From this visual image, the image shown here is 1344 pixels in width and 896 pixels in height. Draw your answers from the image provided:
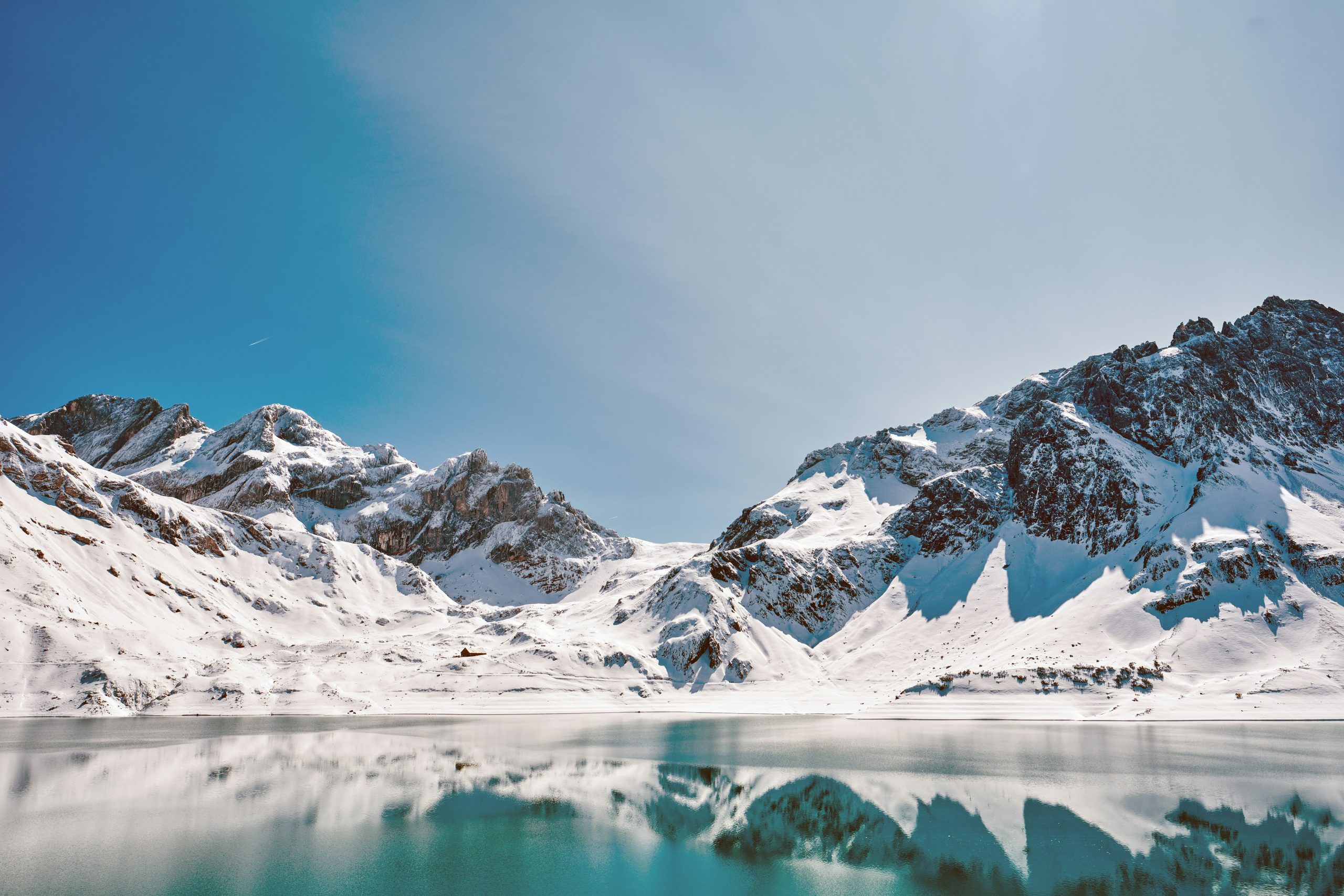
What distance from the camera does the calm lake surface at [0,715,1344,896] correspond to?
87.8 feet

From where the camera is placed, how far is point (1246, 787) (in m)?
42.7

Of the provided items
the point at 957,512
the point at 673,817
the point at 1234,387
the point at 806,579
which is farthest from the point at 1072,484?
the point at 673,817

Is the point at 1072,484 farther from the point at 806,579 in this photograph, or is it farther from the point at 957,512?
the point at 806,579

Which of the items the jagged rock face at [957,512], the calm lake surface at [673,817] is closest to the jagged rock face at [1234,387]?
the jagged rock face at [957,512]

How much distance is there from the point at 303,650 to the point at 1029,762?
432 feet

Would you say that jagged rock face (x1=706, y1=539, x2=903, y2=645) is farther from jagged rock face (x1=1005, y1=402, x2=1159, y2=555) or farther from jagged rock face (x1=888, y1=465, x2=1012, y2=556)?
jagged rock face (x1=1005, y1=402, x2=1159, y2=555)

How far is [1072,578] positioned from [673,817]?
12761cm

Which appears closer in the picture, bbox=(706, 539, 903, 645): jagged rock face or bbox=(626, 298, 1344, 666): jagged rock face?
bbox=(626, 298, 1344, 666): jagged rock face

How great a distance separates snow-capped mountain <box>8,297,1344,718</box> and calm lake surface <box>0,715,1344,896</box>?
35258mm

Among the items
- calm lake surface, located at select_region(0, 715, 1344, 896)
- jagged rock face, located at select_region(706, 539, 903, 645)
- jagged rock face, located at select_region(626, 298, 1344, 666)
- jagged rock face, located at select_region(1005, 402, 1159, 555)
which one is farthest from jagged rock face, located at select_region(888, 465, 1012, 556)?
calm lake surface, located at select_region(0, 715, 1344, 896)

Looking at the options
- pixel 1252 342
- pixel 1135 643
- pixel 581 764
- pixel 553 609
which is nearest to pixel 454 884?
pixel 581 764

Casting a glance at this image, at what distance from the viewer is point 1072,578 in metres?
136

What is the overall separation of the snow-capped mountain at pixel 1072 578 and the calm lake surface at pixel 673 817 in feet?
116

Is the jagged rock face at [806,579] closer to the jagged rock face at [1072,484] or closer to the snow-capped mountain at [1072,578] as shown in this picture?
the snow-capped mountain at [1072,578]
